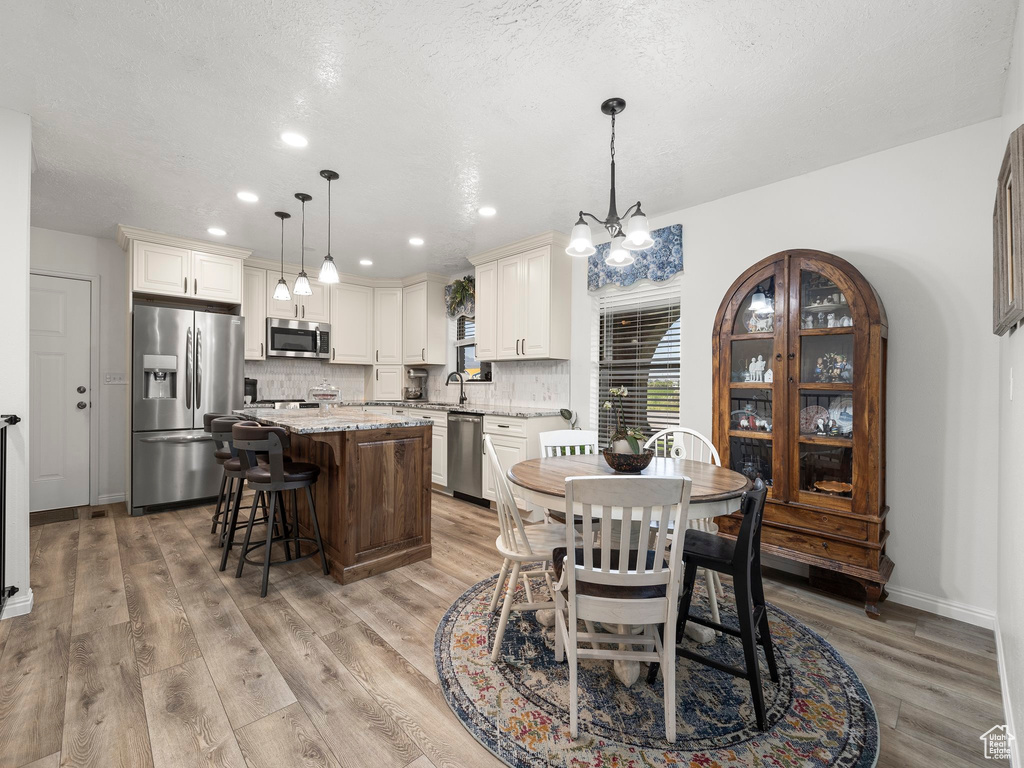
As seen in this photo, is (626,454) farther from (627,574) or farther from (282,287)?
(282,287)

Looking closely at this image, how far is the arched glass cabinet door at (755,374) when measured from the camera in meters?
2.71

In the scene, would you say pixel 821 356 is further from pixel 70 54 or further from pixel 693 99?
pixel 70 54

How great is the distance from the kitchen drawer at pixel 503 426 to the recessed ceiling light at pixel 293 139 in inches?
104

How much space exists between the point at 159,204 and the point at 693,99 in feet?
12.6

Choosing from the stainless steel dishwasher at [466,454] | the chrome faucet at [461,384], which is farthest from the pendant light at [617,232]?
the chrome faucet at [461,384]

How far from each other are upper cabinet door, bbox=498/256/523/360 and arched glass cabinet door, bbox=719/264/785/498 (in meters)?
2.05

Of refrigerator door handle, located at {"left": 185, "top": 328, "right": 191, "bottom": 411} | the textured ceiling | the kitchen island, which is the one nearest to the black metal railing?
the kitchen island

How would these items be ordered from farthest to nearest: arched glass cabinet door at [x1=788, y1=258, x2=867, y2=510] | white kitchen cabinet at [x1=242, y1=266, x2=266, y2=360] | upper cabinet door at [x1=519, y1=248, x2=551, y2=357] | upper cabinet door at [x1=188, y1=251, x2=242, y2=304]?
white kitchen cabinet at [x1=242, y1=266, x2=266, y2=360] → upper cabinet door at [x1=188, y1=251, x2=242, y2=304] → upper cabinet door at [x1=519, y1=248, x2=551, y2=357] → arched glass cabinet door at [x1=788, y1=258, x2=867, y2=510]

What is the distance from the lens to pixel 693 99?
2203 mm

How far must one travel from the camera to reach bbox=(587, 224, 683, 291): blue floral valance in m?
3.57

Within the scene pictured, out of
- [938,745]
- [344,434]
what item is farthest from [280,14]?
[938,745]

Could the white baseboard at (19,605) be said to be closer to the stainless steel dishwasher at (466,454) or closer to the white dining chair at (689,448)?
the stainless steel dishwasher at (466,454)

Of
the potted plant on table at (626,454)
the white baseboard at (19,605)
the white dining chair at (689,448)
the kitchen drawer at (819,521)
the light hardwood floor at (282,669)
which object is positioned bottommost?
the light hardwood floor at (282,669)

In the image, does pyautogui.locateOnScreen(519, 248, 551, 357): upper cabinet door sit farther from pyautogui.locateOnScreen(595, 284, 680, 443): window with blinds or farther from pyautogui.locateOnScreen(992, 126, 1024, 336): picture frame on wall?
pyautogui.locateOnScreen(992, 126, 1024, 336): picture frame on wall
